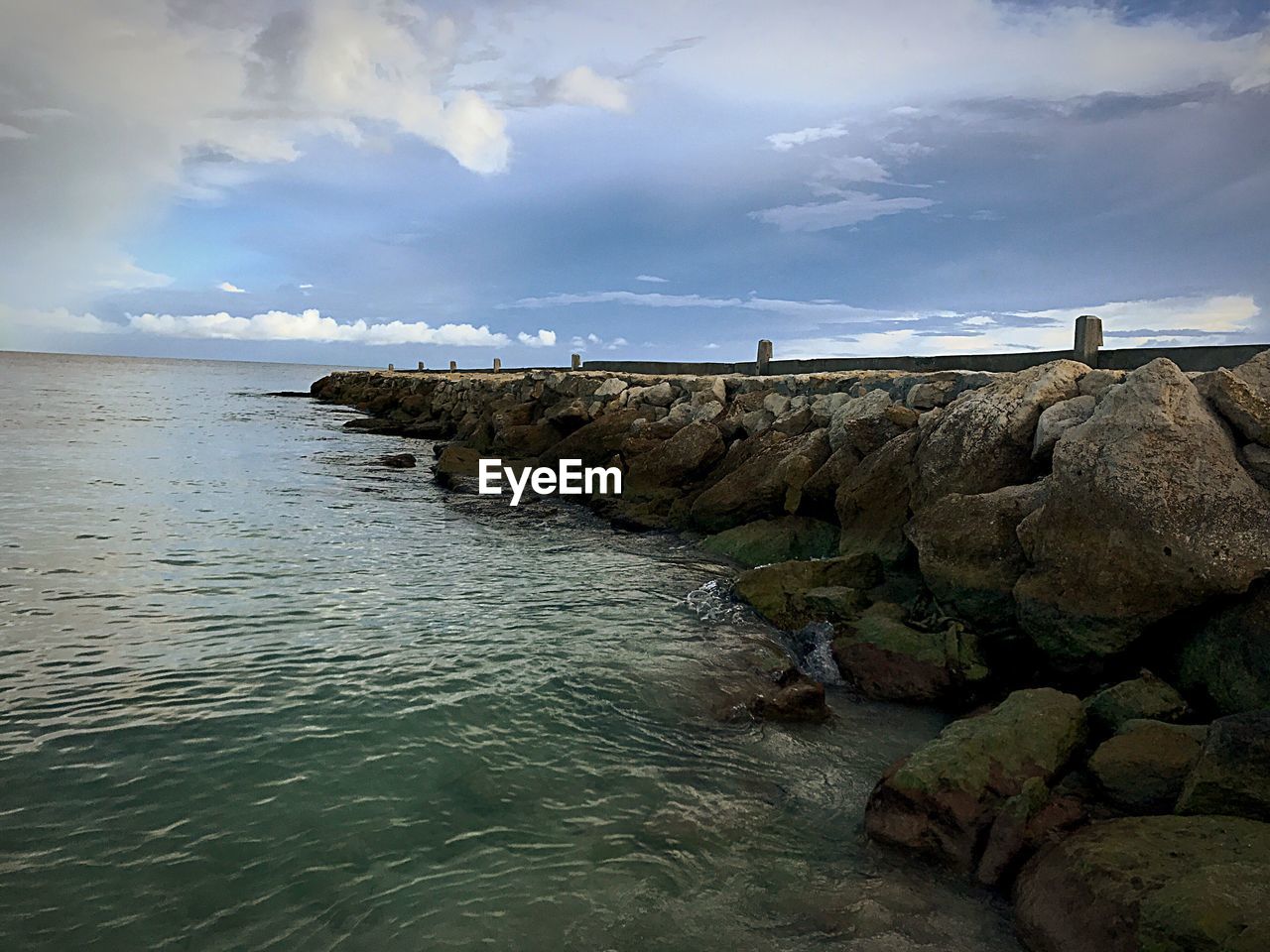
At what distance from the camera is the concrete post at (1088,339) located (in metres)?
11.1

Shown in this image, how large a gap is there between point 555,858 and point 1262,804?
3660 millimetres

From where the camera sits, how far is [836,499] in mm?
10523

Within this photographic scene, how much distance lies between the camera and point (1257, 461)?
616 centimetres

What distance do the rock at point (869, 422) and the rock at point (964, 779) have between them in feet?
20.9

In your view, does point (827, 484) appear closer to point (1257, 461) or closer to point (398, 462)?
point (1257, 461)

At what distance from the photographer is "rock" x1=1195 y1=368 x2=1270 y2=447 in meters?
6.26

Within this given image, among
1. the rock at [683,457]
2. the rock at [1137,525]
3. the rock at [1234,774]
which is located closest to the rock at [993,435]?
the rock at [1137,525]

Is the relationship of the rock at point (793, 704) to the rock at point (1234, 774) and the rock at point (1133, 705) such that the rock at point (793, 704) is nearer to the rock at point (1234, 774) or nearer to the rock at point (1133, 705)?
the rock at point (1133, 705)

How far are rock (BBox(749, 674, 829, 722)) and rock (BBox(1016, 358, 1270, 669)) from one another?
6.33 feet

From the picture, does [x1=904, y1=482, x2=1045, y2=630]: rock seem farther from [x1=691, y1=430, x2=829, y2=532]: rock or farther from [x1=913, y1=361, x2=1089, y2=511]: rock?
[x1=691, y1=430, x2=829, y2=532]: rock

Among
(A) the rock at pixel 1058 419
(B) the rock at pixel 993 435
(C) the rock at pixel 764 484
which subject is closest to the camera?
(A) the rock at pixel 1058 419

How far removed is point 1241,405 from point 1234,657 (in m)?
2.13

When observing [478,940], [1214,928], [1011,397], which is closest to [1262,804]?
[1214,928]

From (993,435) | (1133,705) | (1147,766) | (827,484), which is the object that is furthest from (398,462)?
(1147,766)
